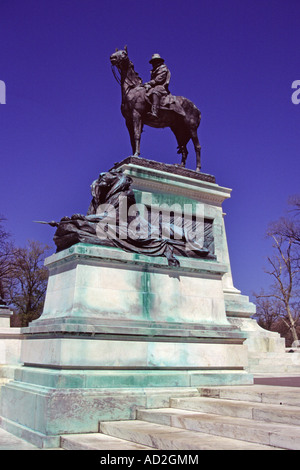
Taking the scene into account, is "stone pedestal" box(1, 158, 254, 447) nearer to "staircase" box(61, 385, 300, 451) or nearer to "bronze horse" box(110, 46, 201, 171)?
"staircase" box(61, 385, 300, 451)

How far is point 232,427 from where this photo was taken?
18.3 ft

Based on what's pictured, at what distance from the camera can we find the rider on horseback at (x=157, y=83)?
51.3 feet

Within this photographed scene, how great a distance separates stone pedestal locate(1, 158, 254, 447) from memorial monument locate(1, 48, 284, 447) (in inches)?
0.7

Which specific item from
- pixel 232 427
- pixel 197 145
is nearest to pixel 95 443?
pixel 232 427

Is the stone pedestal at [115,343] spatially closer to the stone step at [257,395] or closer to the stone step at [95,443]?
the stone step at [95,443]

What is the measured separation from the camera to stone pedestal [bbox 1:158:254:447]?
7195mm

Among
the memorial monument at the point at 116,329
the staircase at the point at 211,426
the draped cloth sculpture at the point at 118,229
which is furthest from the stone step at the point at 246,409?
the draped cloth sculpture at the point at 118,229

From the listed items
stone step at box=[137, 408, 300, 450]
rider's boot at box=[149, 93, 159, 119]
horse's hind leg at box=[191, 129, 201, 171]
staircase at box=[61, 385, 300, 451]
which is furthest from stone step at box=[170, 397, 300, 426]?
rider's boot at box=[149, 93, 159, 119]

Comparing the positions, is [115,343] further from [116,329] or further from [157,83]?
[157,83]
